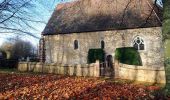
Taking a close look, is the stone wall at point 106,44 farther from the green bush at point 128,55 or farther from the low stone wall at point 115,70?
the low stone wall at point 115,70

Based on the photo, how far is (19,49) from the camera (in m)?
75.1

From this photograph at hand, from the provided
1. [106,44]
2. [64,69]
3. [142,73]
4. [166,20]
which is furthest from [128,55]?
[166,20]

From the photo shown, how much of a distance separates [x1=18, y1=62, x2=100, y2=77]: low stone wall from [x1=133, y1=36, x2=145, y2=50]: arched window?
1271 cm

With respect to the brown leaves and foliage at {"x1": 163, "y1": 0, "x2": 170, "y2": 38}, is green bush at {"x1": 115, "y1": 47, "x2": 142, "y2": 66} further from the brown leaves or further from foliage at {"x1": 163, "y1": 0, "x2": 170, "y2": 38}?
foliage at {"x1": 163, "y1": 0, "x2": 170, "y2": 38}

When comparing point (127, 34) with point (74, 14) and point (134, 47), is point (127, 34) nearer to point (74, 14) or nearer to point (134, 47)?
point (134, 47)

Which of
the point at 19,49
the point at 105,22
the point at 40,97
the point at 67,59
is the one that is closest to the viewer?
the point at 40,97

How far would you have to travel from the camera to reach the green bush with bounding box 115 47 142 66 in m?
31.3

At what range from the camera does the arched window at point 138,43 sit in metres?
34.8

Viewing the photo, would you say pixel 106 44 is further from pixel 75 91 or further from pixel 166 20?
pixel 166 20

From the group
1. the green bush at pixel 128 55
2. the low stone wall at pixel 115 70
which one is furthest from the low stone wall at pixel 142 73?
the green bush at pixel 128 55

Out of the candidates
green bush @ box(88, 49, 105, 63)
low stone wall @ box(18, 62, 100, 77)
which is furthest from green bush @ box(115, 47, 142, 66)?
low stone wall @ box(18, 62, 100, 77)

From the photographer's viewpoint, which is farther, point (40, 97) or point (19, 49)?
point (19, 49)

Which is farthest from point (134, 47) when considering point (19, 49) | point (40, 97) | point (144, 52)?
point (19, 49)

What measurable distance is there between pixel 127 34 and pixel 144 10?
11.9ft
